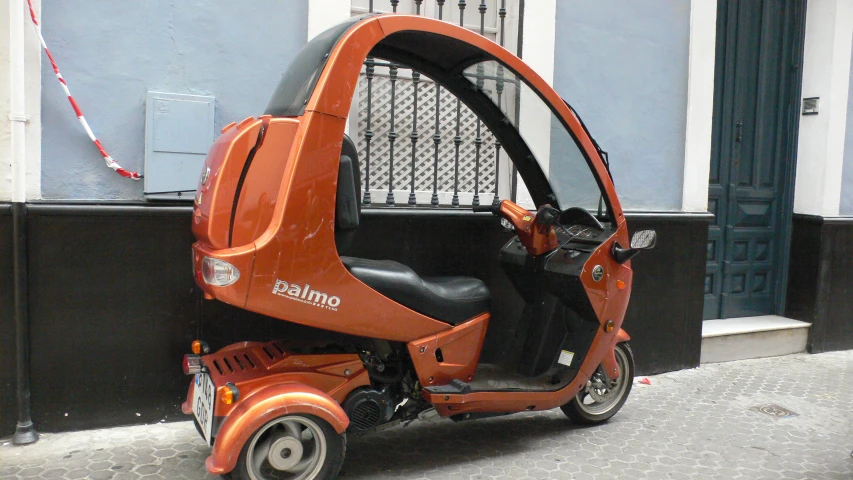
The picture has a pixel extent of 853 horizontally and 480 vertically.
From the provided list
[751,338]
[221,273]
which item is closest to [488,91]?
[221,273]

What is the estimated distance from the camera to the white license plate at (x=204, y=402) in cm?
304

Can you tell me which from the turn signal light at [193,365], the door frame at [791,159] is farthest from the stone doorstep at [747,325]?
the turn signal light at [193,365]

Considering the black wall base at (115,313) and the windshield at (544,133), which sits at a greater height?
the windshield at (544,133)

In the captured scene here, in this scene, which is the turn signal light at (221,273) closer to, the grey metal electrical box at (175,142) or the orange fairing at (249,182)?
the orange fairing at (249,182)

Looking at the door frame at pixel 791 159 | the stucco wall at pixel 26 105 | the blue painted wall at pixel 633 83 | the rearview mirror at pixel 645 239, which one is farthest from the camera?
the door frame at pixel 791 159

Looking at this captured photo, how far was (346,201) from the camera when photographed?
10.0 feet

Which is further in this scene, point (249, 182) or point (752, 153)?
point (752, 153)

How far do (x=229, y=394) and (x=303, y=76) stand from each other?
4.68ft

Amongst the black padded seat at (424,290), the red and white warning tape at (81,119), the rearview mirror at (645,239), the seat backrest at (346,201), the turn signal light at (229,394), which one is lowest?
the turn signal light at (229,394)

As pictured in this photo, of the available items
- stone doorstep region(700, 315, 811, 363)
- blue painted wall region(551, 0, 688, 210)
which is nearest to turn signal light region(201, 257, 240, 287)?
blue painted wall region(551, 0, 688, 210)

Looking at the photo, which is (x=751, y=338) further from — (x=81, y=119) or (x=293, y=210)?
(x=81, y=119)

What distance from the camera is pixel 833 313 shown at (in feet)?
21.6

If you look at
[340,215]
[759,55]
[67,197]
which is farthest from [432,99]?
[759,55]

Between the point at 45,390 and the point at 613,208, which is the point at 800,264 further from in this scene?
the point at 45,390
